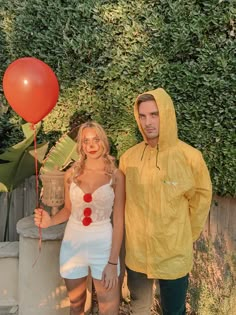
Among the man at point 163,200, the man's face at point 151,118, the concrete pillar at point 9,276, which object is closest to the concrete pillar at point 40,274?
the concrete pillar at point 9,276

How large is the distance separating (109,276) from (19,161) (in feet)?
5.58

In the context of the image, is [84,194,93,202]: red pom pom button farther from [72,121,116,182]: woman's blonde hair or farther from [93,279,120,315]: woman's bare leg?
[93,279,120,315]: woman's bare leg

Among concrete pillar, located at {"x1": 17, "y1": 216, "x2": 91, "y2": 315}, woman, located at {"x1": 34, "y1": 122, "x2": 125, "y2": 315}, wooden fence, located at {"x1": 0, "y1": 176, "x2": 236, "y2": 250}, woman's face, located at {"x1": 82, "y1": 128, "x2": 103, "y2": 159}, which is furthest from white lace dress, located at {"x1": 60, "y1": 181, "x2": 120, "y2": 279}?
wooden fence, located at {"x1": 0, "y1": 176, "x2": 236, "y2": 250}

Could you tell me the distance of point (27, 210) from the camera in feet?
15.1

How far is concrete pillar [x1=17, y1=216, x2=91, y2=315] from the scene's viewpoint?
3.53 metres

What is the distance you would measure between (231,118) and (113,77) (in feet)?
4.16

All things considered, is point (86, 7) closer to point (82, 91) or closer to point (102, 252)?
point (82, 91)

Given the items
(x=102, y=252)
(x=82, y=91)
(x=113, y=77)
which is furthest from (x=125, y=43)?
(x=102, y=252)

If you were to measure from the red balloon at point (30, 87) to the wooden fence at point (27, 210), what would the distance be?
5.00ft

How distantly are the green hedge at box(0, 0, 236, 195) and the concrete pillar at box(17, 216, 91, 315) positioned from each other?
4.07 ft

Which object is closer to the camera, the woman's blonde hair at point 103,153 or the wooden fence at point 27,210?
the woman's blonde hair at point 103,153

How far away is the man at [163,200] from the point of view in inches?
106

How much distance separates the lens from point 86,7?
3.84 meters

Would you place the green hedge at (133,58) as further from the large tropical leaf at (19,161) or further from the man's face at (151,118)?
the man's face at (151,118)
